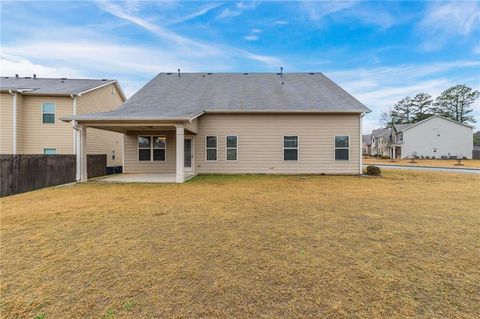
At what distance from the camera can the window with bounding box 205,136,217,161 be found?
1341 centimetres

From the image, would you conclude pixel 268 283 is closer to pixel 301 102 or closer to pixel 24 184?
pixel 24 184

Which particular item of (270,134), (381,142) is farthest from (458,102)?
(270,134)

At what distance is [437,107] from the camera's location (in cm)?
5281

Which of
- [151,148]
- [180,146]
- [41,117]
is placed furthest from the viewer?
[151,148]

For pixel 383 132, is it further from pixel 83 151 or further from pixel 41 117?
pixel 41 117

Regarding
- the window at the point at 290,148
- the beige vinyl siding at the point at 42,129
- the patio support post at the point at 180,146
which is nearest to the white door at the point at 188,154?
the patio support post at the point at 180,146

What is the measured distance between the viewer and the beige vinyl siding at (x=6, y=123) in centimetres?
1330

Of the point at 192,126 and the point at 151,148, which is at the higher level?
the point at 192,126

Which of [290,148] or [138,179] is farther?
[290,148]

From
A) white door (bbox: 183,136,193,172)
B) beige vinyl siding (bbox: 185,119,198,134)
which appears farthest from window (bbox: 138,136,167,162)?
beige vinyl siding (bbox: 185,119,198,134)

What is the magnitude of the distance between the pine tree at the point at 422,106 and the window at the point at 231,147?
59466 millimetres

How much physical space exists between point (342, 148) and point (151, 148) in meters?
11.3

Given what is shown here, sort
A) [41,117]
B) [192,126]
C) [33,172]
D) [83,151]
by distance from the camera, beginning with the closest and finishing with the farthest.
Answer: [33,172] → [83,151] → [192,126] → [41,117]

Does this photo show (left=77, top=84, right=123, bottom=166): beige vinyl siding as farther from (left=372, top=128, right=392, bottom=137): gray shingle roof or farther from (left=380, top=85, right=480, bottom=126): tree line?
(left=380, top=85, right=480, bottom=126): tree line
